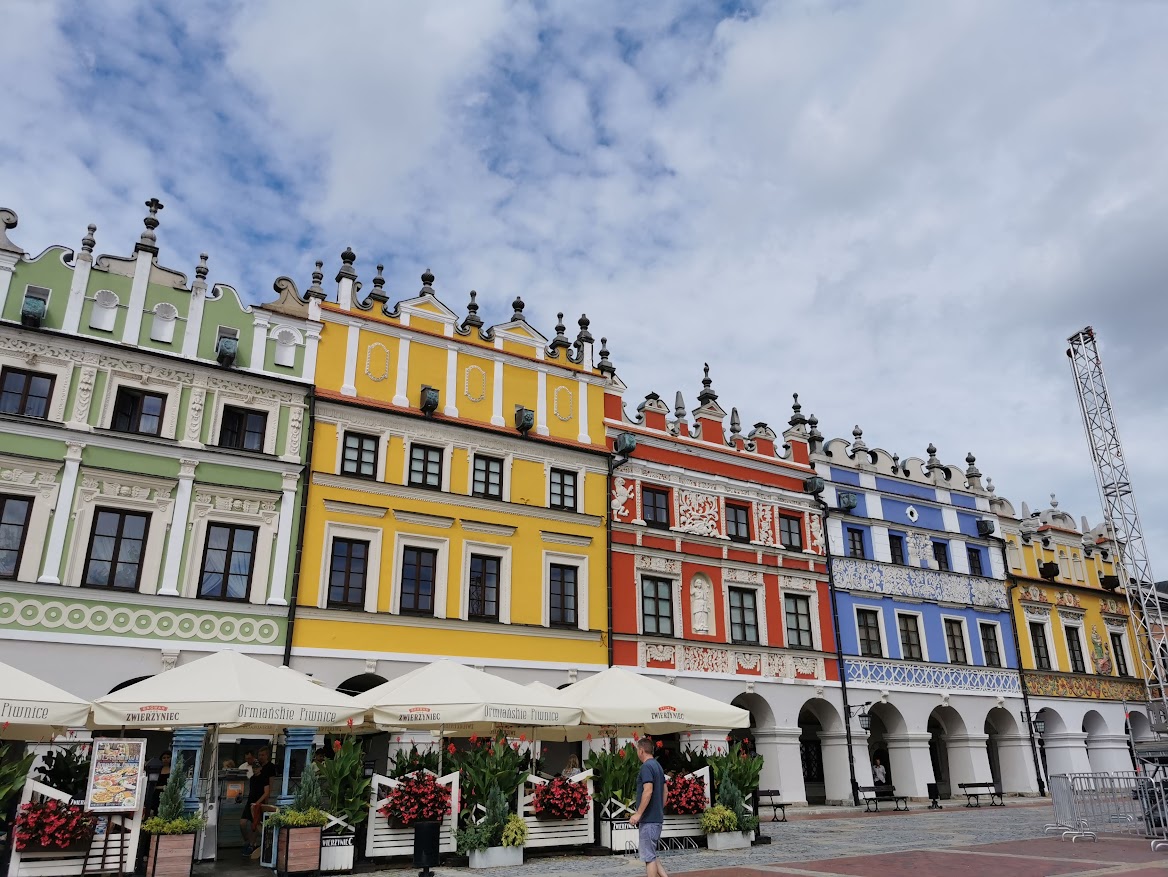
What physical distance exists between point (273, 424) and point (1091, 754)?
31043 millimetres

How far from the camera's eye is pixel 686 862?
13328 mm

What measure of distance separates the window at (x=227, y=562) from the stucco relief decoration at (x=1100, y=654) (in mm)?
31035

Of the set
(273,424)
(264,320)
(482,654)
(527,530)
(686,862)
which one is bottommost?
(686,862)

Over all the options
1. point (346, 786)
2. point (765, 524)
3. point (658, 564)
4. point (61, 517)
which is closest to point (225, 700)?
point (346, 786)

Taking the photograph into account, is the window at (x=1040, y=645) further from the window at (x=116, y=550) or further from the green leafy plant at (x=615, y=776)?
the window at (x=116, y=550)

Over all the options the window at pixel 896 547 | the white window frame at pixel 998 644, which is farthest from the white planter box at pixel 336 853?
the white window frame at pixel 998 644

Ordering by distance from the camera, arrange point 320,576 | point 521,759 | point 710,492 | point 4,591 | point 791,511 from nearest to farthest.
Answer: point 521,759, point 4,591, point 320,576, point 710,492, point 791,511

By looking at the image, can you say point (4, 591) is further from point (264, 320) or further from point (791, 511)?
point (791, 511)

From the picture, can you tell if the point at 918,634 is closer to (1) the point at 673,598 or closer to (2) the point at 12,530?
(1) the point at 673,598

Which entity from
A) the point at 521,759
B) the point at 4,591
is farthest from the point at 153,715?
the point at 4,591

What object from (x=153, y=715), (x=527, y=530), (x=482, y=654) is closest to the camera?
(x=153, y=715)

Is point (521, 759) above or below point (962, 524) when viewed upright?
below

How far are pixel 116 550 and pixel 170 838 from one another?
800 centimetres

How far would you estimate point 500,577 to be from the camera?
71.4 feet
